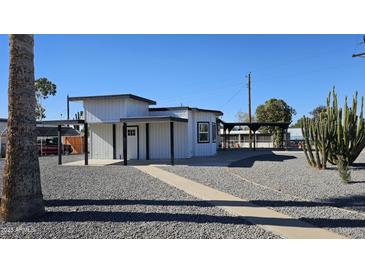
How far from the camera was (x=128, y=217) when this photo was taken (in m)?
5.85

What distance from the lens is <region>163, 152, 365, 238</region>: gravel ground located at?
5633mm

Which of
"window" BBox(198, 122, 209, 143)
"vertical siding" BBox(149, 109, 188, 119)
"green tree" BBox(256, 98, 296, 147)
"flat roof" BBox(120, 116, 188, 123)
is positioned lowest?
"window" BBox(198, 122, 209, 143)

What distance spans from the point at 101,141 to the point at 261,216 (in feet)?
50.3

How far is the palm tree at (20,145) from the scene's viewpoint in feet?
18.8

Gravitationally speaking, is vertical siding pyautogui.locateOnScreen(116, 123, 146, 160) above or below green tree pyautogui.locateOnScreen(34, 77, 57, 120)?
below

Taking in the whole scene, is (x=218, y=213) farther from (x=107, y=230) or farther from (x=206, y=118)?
(x=206, y=118)

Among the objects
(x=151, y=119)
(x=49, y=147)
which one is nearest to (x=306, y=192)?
(x=151, y=119)

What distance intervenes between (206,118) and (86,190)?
13129 millimetres

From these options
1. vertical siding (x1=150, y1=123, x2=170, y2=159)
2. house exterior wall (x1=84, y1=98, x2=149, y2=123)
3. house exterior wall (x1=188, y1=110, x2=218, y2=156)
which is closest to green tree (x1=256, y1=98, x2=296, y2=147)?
house exterior wall (x1=188, y1=110, x2=218, y2=156)

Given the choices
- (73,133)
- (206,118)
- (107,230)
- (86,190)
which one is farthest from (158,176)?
(73,133)

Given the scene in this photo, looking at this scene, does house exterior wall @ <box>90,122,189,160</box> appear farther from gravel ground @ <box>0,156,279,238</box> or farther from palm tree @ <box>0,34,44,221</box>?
palm tree @ <box>0,34,44,221</box>

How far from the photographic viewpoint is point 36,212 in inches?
233

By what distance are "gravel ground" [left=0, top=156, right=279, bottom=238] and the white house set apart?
8.72m

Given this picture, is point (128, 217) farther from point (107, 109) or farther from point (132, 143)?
point (132, 143)
